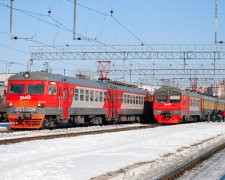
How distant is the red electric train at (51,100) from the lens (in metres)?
21.7

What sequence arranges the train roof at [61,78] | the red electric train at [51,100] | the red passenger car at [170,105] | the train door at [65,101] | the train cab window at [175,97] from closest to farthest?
1. the red electric train at [51,100]
2. the train roof at [61,78]
3. the train door at [65,101]
4. the red passenger car at [170,105]
5. the train cab window at [175,97]

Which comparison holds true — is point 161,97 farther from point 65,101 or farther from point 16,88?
point 16,88

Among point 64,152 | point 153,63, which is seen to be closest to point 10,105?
point 64,152

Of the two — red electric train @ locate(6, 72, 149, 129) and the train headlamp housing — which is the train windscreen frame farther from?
the train headlamp housing

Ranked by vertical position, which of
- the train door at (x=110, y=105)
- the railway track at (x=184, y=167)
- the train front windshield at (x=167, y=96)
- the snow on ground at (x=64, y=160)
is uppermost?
the train front windshield at (x=167, y=96)

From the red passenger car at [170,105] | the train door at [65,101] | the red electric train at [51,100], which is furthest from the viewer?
the red passenger car at [170,105]

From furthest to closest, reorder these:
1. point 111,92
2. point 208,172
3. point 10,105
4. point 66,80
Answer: point 111,92
point 66,80
point 10,105
point 208,172

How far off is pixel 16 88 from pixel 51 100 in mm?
2242

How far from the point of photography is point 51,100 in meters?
22.2

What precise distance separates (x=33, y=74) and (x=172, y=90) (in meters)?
14.7

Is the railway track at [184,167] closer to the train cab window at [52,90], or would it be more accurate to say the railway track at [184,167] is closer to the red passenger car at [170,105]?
the train cab window at [52,90]

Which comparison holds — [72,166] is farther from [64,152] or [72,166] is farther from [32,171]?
[64,152]

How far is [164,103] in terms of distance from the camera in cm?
3359

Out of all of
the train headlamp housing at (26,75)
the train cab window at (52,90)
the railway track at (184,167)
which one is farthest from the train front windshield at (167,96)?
the railway track at (184,167)
